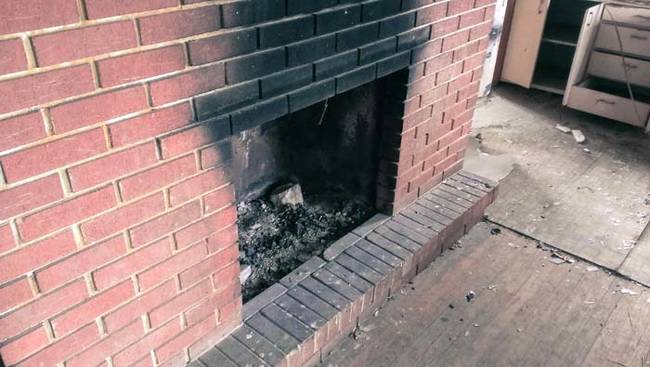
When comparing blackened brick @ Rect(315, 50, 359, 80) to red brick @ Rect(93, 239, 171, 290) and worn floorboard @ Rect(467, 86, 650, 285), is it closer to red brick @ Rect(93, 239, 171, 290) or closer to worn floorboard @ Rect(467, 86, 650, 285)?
red brick @ Rect(93, 239, 171, 290)

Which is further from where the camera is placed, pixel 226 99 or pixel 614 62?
pixel 614 62

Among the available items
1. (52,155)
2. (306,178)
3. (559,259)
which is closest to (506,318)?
(559,259)

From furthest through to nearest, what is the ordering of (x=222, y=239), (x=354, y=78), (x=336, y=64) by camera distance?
(x=354, y=78), (x=336, y=64), (x=222, y=239)

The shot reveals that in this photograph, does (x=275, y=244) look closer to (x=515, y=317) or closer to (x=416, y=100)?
(x=416, y=100)

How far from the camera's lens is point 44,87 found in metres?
1.25

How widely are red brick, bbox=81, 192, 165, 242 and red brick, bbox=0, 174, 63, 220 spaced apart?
137 millimetres

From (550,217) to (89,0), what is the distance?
2918mm

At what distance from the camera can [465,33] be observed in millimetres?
2705

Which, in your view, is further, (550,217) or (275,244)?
(550,217)

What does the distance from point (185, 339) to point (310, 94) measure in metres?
1.01

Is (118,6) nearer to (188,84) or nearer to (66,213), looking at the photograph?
(188,84)

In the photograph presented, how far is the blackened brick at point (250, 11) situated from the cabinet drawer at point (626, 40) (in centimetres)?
378

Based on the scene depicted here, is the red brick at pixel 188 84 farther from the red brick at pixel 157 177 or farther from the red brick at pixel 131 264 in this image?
the red brick at pixel 131 264

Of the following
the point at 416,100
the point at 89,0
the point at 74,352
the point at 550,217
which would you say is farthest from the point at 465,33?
the point at 74,352
